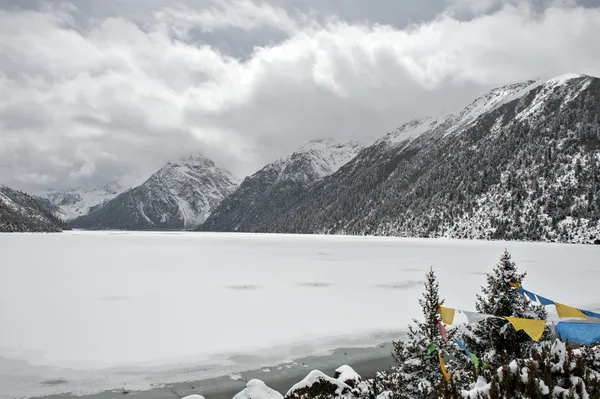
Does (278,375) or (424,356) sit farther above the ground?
(424,356)

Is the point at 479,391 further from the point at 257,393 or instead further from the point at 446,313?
the point at 257,393

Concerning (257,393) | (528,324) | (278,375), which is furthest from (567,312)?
(278,375)

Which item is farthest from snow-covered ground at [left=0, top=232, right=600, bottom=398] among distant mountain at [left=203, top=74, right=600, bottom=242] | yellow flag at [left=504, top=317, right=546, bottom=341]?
distant mountain at [left=203, top=74, right=600, bottom=242]

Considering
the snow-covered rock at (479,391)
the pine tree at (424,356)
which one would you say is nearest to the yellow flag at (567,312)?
the pine tree at (424,356)

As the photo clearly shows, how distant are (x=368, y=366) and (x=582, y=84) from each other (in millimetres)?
224965

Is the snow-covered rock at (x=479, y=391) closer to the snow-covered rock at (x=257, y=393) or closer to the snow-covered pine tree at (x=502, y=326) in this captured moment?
the snow-covered rock at (x=257, y=393)

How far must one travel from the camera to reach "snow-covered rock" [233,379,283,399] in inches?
383

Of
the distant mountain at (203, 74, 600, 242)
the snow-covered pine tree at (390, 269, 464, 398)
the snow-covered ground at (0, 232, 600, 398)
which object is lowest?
the snow-covered ground at (0, 232, 600, 398)

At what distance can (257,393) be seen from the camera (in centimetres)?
989

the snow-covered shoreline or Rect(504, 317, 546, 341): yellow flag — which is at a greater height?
Rect(504, 317, 546, 341): yellow flag

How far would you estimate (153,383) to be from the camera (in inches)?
437

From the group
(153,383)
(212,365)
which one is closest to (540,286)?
(212,365)

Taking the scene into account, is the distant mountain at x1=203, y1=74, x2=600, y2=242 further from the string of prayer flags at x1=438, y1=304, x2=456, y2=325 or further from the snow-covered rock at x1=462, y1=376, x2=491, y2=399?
the snow-covered rock at x1=462, y1=376, x2=491, y2=399

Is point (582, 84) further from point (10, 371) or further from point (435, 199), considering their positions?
point (10, 371)
